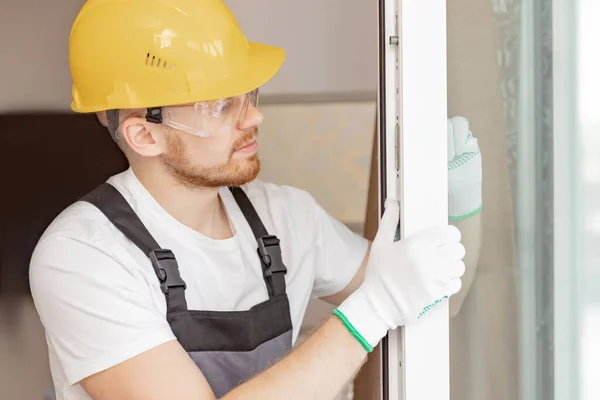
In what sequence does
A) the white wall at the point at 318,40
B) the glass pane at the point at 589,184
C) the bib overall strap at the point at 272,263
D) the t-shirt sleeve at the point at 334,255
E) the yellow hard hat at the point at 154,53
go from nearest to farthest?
the glass pane at the point at 589,184, the yellow hard hat at the point at 154,53, the bib overall strap at the point at 272,263, the t-shirt sleeve at the point at 334,255, the white wall at the point at 318,40

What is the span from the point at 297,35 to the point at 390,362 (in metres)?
1.48

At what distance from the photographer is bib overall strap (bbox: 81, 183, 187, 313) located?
4.79 feet

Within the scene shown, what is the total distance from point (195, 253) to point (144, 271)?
0.18 meters

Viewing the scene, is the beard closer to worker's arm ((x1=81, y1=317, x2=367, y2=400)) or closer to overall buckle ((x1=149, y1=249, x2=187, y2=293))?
overall buckle ((x1=149, y1=249, x2=187, y2=293))

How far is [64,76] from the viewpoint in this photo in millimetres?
2316

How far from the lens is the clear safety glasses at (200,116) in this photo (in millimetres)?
1494

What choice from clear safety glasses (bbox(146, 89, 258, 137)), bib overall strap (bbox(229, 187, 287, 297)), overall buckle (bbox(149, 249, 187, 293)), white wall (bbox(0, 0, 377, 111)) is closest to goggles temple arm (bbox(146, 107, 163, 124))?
clear safety glasses (bbox(146, 89, 258, 137))

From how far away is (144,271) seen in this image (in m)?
1.44

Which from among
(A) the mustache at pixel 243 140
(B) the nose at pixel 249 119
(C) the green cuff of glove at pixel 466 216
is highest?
(B) the nose at pixel 249 119

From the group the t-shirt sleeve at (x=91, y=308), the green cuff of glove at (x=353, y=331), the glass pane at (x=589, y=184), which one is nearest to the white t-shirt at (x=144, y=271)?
the t-shirt sleeve at (x=91, y=308)

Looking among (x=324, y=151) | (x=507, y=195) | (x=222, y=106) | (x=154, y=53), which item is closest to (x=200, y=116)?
(x=222, y=106)

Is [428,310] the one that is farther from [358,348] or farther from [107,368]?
[107,368]

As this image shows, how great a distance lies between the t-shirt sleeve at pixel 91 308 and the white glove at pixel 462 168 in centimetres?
58

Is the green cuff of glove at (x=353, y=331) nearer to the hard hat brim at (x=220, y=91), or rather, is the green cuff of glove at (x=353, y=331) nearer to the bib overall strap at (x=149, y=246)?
the bib overall strap at (x=149, y=246)
